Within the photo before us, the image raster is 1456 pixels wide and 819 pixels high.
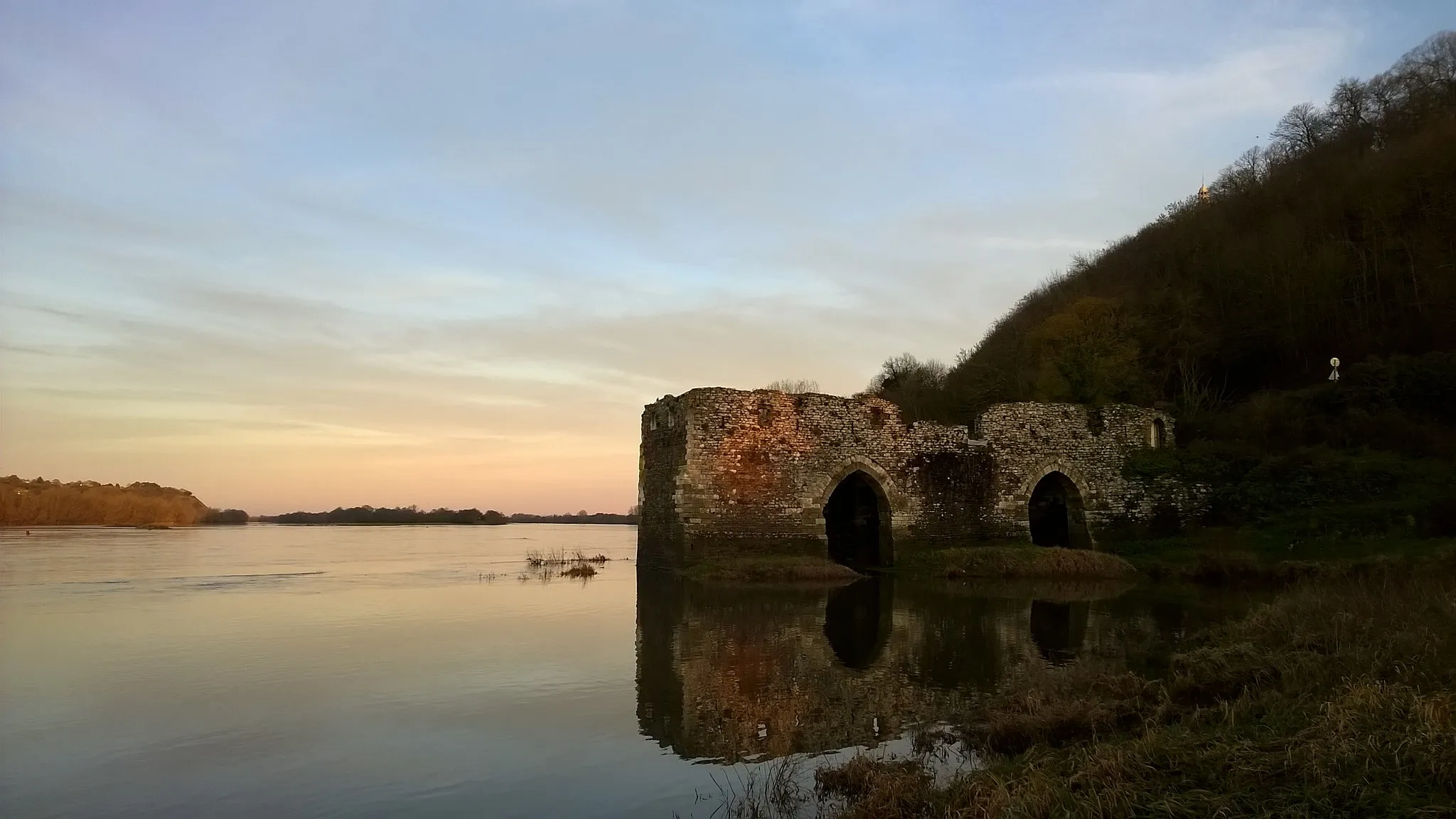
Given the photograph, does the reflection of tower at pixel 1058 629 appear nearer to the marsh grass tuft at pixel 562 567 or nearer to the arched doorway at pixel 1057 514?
the arched doorway at pixel 1057 514

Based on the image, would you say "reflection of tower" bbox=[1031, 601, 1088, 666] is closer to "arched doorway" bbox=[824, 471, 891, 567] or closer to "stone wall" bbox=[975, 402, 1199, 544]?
"stone wall" bbox=[975, 402, 1199, 544]

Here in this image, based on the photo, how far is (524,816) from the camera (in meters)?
5.07

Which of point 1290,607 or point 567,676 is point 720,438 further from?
point 1290,607

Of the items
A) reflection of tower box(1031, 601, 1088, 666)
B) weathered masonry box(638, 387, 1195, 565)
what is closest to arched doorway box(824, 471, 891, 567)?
weathered masonry box(638, 387, 1195, 565)

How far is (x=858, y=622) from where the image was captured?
12562 mm

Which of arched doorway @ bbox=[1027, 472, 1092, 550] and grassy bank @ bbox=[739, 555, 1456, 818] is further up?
arched doorway @ bbox=[1027, 472, 1092, 550]

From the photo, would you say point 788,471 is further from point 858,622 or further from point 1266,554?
point 1266,554

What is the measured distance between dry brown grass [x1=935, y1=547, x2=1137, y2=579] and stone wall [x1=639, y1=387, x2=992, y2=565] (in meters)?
1.94

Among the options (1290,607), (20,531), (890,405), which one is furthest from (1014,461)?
(20,531)

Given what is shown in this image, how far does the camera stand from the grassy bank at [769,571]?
755 inches

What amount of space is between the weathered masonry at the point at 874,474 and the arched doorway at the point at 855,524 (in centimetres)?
7

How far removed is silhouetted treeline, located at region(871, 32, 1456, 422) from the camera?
2750 cm

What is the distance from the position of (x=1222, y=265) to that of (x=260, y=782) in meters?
36.1

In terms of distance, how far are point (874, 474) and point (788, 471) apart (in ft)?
7.78
